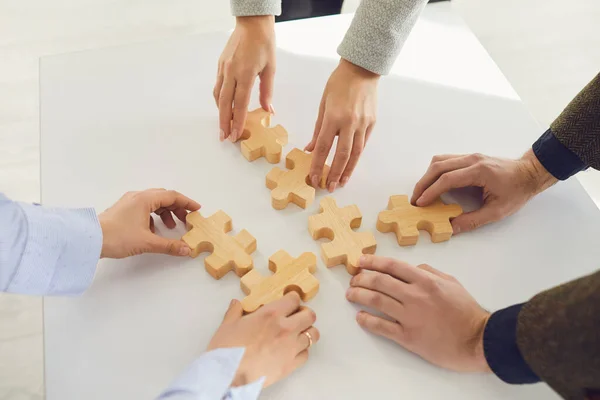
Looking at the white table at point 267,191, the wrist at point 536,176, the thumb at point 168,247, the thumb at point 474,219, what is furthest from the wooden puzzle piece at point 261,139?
the wrist at point 536,176

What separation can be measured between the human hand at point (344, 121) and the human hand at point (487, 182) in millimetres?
161

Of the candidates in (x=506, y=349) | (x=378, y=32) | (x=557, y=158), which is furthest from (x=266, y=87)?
(x=506, y=349)

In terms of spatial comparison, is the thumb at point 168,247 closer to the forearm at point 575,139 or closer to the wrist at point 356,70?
the wrist at point 356,70

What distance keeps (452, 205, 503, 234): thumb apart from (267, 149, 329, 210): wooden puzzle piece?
29cm

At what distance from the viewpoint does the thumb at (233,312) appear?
99cm

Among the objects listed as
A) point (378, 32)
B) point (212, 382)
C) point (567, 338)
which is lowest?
point (212, 382)

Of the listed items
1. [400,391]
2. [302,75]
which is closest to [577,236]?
[400,391]

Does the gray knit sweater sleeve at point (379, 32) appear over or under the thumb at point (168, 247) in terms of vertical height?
over

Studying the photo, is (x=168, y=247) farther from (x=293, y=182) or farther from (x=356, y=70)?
(x=356, y=70)

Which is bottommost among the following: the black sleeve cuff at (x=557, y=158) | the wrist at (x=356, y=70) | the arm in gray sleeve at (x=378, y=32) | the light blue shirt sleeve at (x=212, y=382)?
the light blue shirt sleeve at (x=212, y=382)

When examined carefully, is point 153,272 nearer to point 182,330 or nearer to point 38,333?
point 182,330

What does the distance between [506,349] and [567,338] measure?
0.16 meters

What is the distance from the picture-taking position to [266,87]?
1.32 m

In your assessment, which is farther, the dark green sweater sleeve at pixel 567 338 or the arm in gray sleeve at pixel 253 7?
the arm in gray sleeve at pixel 253 7
